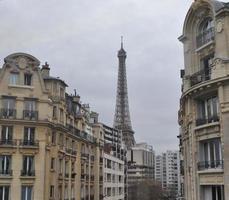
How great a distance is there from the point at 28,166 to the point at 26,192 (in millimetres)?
2568

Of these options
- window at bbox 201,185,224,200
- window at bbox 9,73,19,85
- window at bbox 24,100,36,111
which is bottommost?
window at bbox 201,185,224,200

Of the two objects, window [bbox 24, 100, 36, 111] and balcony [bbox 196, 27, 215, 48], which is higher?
balcony [bbox 196, 27, 215, 48]

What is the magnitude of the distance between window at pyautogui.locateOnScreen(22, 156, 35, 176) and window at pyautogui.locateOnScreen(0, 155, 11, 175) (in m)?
1.46

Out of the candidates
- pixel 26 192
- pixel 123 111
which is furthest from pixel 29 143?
pixel 123 111

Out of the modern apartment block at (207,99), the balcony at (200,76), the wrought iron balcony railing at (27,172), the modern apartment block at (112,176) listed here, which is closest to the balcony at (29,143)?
the wrought iron balcony railing at (27,172)

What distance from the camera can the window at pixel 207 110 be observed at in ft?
79.9

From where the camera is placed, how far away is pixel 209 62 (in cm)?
2591

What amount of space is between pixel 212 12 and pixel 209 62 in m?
3.12

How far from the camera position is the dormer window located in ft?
85.0

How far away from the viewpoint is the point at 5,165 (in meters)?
40.2

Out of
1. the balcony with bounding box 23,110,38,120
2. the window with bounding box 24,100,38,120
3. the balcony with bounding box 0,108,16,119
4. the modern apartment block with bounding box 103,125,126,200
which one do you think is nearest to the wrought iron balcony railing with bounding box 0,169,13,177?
the balcony with bounding box 0,108,16,119

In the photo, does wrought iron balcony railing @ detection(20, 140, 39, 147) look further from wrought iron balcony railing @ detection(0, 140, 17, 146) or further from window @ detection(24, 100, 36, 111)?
window @ detection(24, 100, 36, 111)

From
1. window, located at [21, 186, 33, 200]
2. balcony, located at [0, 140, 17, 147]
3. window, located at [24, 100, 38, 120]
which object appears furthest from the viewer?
window, located at [24, 100, 38, 120]

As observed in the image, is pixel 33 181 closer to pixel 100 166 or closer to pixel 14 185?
pixel 14 185
